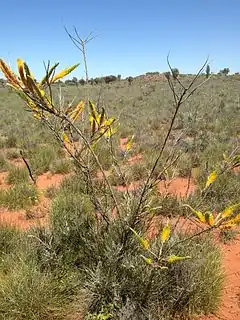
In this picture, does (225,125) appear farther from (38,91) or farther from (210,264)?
(38,91)

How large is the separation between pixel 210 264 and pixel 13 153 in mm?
8097

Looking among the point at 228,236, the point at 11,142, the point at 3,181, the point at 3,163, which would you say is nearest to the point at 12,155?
the point at 3,163

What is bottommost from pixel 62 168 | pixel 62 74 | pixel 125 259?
pixel 62 168

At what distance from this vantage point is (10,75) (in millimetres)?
2330

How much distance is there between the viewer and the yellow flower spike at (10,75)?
2.32 meters

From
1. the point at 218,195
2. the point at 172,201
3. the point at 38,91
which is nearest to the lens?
the point at 38,91

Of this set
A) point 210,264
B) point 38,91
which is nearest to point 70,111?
point 38,91

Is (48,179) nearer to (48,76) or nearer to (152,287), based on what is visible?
(152,287)

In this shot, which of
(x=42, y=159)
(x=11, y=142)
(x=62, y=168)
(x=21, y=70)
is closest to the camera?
(x=21, y=70)

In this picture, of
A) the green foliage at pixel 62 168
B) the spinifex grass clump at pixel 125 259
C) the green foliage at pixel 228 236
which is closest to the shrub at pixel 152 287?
the spinifex grass clump at pixel 125 259

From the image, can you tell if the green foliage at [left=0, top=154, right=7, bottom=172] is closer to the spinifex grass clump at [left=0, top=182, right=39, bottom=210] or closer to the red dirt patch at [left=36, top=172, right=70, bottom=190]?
the red dirt patch at [left=36, top=172, right=70, bottom=190]

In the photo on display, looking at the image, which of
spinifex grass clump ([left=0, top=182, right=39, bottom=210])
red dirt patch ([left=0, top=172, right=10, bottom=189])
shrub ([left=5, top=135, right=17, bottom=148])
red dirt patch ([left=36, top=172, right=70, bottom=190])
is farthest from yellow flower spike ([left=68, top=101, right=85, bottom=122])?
shrub ([left=5, top=135, right=17, bottom=148])

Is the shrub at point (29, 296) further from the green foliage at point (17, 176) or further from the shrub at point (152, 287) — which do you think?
the green foliage at point (17, 176)

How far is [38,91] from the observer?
2320 mm
